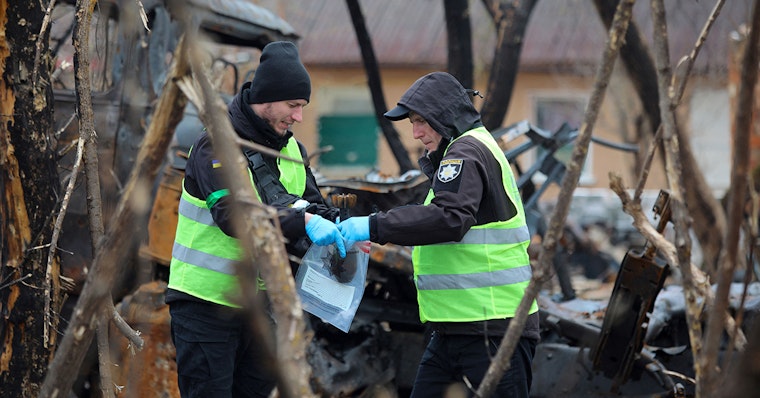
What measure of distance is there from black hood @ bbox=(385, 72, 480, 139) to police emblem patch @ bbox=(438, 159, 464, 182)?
0.55 ft

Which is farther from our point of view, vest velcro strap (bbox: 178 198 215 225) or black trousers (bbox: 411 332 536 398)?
vest velcro strap (bbox: 178 198 215 225)

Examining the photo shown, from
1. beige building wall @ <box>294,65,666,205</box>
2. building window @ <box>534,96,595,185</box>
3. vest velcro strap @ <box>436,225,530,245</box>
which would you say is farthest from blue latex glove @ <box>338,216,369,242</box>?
building window @ <box>534,96,595,185</box>

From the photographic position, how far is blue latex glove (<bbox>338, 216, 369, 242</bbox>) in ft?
11.0

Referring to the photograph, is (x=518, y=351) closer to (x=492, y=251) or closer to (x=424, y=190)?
(x=492, y=251)

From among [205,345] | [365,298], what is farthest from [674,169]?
[365,298]

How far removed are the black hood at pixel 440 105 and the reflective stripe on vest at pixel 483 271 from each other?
101 millimetres

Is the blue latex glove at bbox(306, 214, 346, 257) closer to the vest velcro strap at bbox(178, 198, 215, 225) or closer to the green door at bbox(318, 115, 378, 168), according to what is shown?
the vest velcro strap at bbox(178, 198, 215, 225)

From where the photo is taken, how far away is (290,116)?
3.56 m

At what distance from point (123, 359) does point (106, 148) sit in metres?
1.29

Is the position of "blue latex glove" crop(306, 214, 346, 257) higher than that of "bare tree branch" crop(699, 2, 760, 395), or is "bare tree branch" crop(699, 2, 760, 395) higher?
"bare tree branch" crop(699, 2, 760, 395)

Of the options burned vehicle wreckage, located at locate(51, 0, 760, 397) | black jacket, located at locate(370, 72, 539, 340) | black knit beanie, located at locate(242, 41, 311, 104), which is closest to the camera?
black jacket, located at locate(370, 72, 539, 340)

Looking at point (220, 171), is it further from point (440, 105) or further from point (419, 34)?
point (419, 34)

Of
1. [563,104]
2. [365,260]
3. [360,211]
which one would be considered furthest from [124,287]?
[563,104]

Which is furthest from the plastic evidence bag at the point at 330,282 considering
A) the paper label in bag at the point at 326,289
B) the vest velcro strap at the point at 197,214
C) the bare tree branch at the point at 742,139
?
the bare tree branch at the point at 742,139
